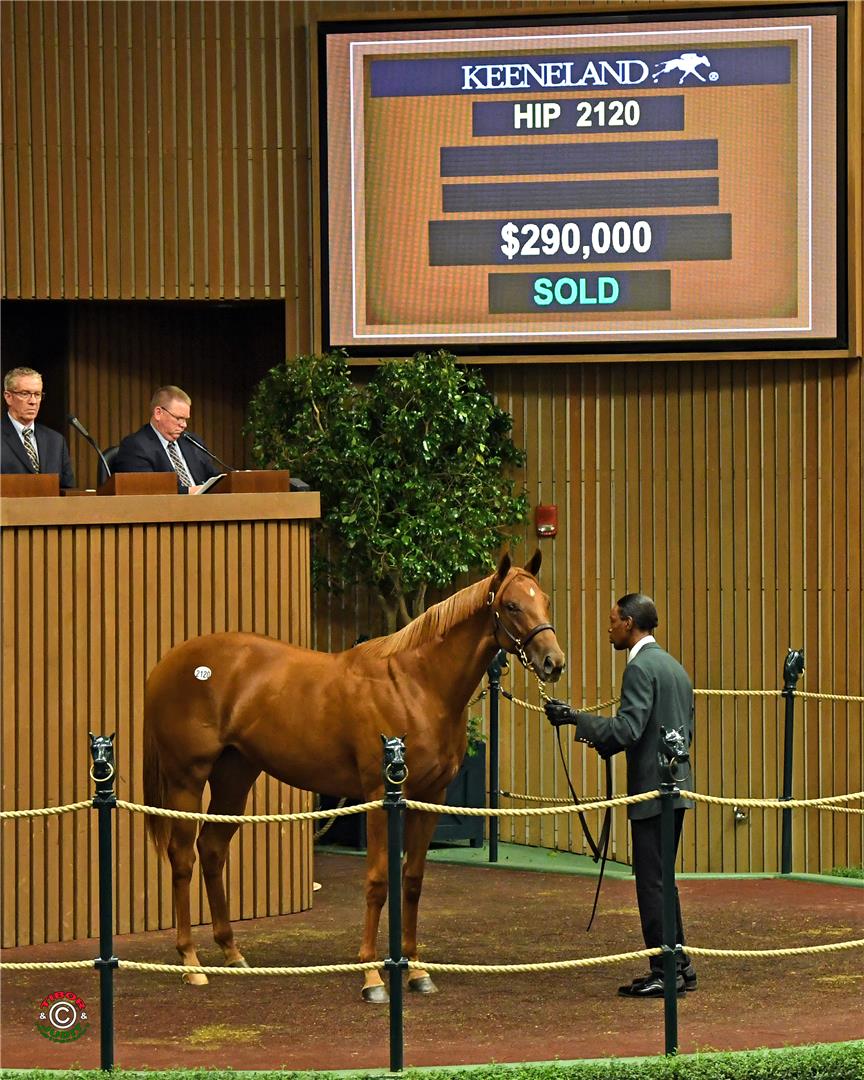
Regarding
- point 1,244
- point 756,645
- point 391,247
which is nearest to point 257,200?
point 391,247

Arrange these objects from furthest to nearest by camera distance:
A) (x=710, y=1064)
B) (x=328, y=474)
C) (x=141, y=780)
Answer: (x=328, y=474) < (x=141, y=780) < (x=710, y=1064)

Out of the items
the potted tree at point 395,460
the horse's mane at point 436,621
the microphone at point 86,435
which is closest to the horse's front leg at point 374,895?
the horse's mane at point 436,621

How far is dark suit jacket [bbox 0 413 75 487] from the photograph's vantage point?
843 cm

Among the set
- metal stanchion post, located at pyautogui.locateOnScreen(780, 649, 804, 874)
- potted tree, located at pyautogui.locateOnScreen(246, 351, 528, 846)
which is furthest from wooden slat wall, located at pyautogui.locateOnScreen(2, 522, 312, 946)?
metal stanchion post, located at pyautogui.locateOnScreen(780, 649, 804, 874)

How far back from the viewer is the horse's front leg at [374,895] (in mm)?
6926

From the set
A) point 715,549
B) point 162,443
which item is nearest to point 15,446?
point 162,443

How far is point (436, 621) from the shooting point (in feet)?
23.9

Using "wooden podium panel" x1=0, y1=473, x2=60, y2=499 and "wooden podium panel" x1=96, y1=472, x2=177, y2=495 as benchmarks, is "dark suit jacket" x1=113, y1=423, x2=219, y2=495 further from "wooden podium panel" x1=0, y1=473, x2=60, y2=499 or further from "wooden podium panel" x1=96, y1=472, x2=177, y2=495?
"wooden podium panel" x1=0, y1=473, x2=60, y2=499

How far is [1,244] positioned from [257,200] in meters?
1.71

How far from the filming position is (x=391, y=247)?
36.3 ft

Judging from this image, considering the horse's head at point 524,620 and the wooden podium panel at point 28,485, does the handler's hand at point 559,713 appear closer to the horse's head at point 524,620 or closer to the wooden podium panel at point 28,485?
the horse's head at point 524,620

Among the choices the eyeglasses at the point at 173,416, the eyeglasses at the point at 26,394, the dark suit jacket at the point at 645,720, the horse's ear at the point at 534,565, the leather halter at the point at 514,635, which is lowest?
the dark suit jacket at the point at 645,720

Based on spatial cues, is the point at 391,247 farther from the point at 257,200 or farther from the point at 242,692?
the point at 242,692

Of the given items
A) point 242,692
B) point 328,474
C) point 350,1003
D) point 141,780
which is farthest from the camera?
point 328,474
